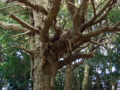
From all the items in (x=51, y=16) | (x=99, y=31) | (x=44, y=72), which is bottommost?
(x=44, y=72)

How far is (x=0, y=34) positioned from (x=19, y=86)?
245 cm

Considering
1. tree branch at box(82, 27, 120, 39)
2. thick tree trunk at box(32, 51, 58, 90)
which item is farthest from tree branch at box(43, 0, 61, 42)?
tree branch at box(82, 27, 120, 39)

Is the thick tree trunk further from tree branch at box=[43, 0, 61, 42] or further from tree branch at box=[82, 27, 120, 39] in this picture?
tree branch at box=[82, 27, 120, 39]

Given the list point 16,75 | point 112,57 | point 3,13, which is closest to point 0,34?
point 3,13

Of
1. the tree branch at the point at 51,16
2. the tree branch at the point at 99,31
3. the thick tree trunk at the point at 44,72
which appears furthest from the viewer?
the thick tree trunk at the point at 44,72

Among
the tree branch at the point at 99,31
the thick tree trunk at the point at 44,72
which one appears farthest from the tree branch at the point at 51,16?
the tree branch at the point at 99,31

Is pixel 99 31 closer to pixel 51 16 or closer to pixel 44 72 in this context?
pixel 51 16

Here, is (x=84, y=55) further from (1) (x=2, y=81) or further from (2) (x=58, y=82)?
(1) (x=2, y=81)

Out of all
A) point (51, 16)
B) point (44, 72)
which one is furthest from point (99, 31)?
point (44, 72)

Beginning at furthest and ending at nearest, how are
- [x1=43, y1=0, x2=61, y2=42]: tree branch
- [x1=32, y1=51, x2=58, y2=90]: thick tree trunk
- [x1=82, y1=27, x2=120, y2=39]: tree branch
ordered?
[x1=32, y1=51, x2=58, y2=90]: thick tree trunk, [x1=82, y1=27, x2=120, y2=39]: tree branch, [x1=43, y1=0, x2=61, y2=42]: tree branch

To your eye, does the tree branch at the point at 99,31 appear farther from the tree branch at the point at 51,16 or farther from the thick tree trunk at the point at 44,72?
the thick tree trunk at the point at 44,72

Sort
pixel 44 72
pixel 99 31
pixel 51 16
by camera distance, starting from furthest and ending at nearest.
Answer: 1. pixel 44 72
2. pixel 99 31
3. pixel 51 16

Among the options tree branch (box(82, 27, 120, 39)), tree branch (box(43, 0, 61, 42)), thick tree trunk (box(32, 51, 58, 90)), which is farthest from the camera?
thick tree trunk (box(32, 51, 58, 90))

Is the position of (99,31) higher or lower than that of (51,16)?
lower
